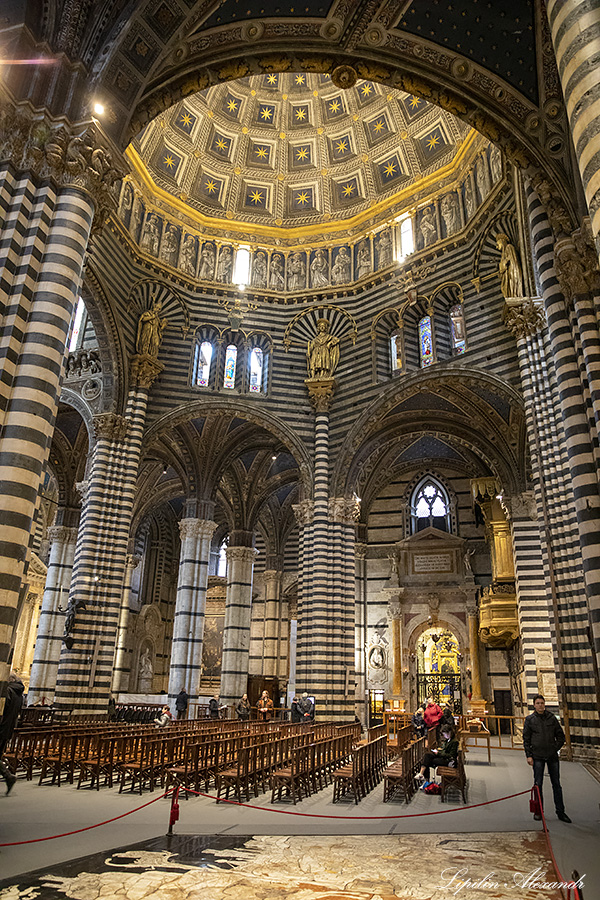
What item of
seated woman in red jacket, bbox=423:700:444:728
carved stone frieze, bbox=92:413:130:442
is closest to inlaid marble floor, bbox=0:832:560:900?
seated woman in red jacket, bbox=423:700:444:728

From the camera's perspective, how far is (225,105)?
2591cm

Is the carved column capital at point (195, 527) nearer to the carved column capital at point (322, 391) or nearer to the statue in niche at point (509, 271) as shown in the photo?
the carved column capital at point (322, 391)

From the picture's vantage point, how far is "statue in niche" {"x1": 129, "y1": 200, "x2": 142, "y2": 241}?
75.9 ft

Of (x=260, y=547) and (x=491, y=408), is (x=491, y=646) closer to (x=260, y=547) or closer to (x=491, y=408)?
(x=491, y=408)

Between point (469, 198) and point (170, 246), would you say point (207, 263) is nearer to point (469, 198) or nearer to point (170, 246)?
point (170, 246)

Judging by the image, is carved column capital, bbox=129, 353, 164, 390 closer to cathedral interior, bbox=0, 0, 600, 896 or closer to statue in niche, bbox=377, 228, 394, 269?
cathedral interior, bbox=0, 0, 600, 896

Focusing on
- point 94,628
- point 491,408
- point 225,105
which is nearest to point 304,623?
point 94,628

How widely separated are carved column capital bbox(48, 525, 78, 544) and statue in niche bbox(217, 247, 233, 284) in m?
12.0

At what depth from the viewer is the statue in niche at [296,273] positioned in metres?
25.9

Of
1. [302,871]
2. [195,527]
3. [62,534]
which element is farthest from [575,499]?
[62,534]

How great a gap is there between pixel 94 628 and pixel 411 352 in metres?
13.8

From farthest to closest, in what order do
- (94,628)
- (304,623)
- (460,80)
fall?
(304,623) → (94,628) → (460,80)

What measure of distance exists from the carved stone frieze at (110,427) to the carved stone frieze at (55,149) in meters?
11.4

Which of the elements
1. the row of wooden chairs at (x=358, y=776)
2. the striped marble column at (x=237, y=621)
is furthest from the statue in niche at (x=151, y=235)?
the row of wooden chairs at (x=358, y=776)
